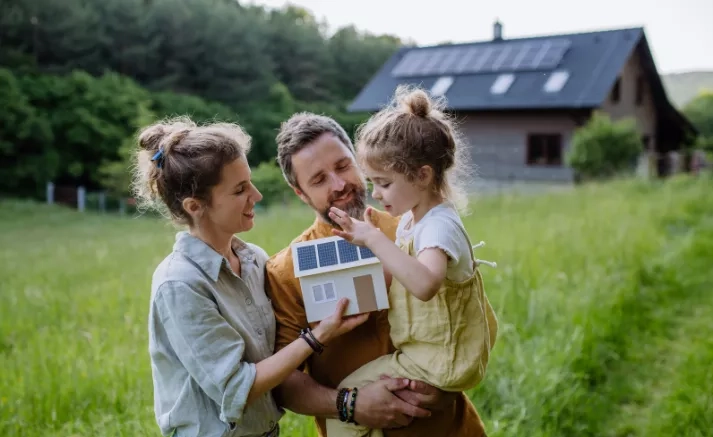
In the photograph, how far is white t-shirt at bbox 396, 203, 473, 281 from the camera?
1393 mm

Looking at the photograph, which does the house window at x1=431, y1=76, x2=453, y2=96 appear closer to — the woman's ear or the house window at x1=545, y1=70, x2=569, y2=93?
the house window at x1=545, y1=70, x2=569, y2=93

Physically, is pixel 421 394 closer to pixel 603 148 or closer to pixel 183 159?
pixel 183 159

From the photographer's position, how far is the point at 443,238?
139 centimetres

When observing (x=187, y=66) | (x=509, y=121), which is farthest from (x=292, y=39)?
(x=509, y=121)

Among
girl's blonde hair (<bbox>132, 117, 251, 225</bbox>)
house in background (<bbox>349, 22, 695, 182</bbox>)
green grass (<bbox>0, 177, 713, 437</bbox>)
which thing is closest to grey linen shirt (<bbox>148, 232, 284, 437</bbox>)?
girl's blonde hair (<bbox>132, 117, 251, 225</bbox>)

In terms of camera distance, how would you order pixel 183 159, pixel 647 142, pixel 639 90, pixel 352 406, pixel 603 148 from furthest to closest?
pixel 647 142, pixel 639 90, pixel 603 148, pixel 352 406, pixel 183 159

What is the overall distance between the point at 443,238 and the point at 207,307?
54 centimetres

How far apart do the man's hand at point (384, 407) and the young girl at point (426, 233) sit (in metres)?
0.02

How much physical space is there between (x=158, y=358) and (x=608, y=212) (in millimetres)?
7075

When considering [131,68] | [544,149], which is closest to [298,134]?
[544,149]

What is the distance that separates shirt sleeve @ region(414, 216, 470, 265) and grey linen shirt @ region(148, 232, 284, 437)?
46 centimetres

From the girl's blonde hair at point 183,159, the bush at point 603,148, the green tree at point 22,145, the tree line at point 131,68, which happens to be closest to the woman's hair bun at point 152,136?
the girl's blonde hair at point 183,159

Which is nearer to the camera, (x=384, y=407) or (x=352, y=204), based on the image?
(x=384, y=407)

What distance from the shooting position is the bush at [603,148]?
15414mm
